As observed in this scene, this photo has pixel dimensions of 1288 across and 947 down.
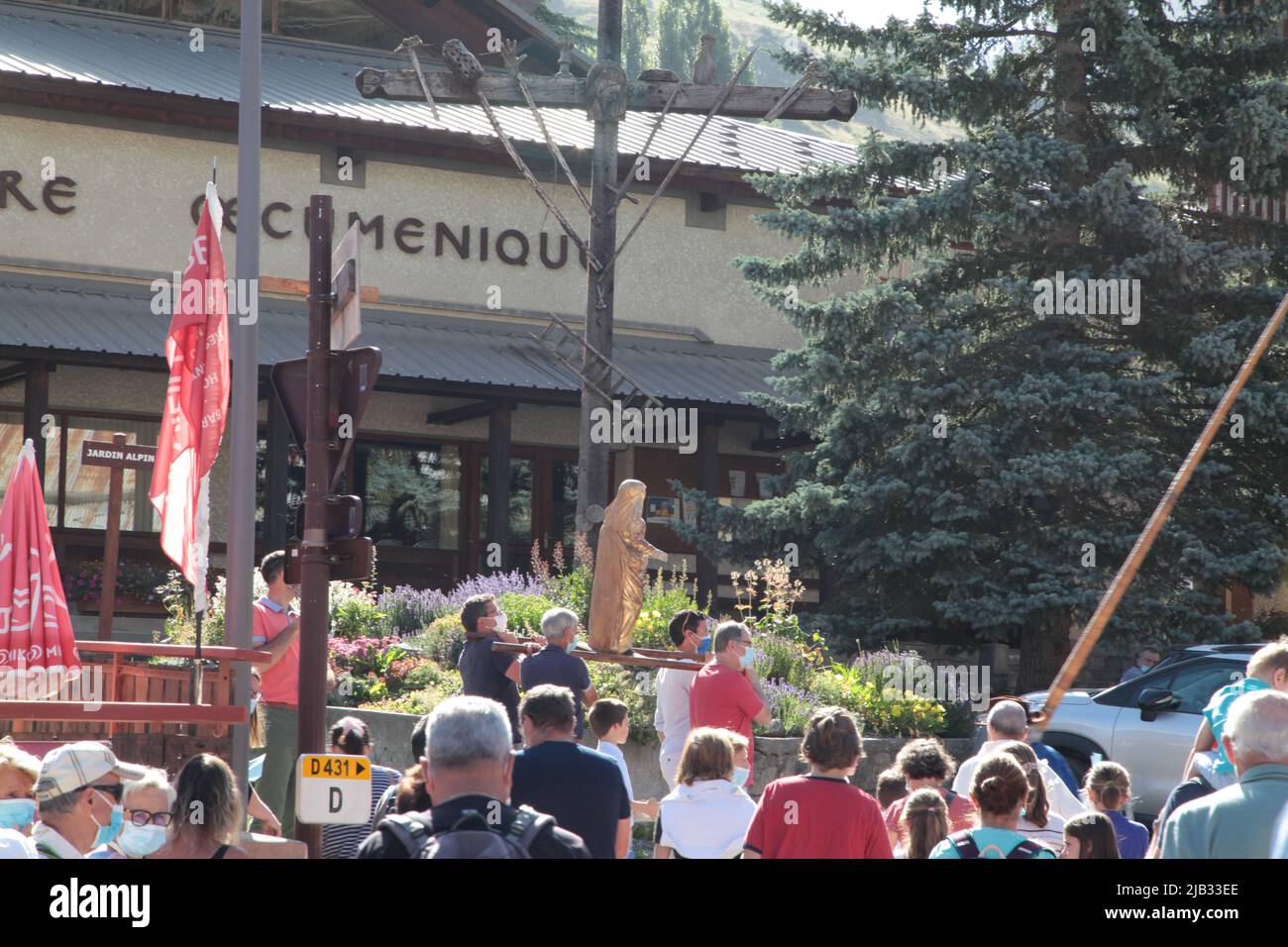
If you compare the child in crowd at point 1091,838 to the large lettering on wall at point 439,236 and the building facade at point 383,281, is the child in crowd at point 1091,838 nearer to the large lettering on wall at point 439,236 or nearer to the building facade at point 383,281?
the building facade at point 383,281

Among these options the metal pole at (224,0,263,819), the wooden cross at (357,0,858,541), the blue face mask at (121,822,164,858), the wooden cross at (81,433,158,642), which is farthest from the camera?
the wooden cross at (357,0,858,541)

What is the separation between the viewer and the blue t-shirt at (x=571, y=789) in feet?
20.5

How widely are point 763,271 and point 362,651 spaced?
6692mm

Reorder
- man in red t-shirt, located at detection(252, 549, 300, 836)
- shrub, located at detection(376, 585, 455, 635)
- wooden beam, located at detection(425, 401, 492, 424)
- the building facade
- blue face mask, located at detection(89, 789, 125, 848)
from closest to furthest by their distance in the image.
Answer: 1. blue face mask, located at detection(89, 789, 125, 848)
2. man in red t-shirt, located at detection(252, 549, 300, 836)
3. shrub, located at detection(376, 585, 455, 635)
4. the building facade
5. wooden beam, located at detection(425, 401, 492, 424)

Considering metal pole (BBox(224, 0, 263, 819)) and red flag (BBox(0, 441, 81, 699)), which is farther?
metal pole (BBox(224, 0, 263, 819))

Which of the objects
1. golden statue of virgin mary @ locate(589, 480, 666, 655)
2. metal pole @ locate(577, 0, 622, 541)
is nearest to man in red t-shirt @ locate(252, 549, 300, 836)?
golden statue of virgin mary @ locate(589, 480, 666, 655)

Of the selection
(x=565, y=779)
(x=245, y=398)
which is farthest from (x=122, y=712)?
(x=565, y=779)

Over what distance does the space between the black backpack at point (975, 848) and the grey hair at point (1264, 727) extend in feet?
2.54

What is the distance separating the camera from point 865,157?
19219 mm

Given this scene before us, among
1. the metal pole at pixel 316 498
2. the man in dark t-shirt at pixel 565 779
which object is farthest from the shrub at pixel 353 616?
the man in dark t-shirt at pixel 565 779

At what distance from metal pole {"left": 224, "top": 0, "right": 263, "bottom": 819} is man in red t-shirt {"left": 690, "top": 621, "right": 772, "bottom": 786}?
114 inches

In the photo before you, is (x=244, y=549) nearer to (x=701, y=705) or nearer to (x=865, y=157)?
(x=701, y=705)

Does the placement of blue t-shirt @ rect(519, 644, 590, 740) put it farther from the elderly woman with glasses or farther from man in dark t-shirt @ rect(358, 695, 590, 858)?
man in dark t-shirt @ rect(358, 695, 590, 858)

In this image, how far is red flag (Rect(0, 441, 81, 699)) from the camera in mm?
9375
